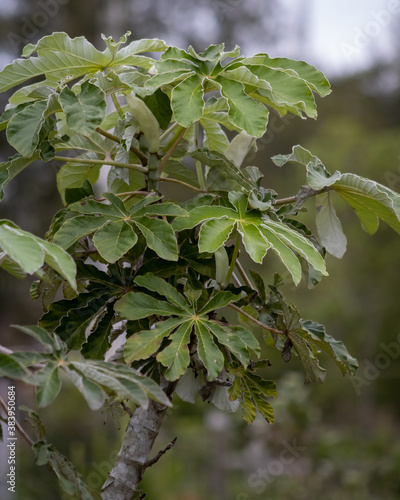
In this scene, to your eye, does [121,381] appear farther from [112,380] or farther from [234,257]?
[234,257]

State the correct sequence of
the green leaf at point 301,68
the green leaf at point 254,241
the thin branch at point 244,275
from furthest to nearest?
the thin branch at point 244,275 → the green leaf at point 301,68 → the green leaf at point 254,241

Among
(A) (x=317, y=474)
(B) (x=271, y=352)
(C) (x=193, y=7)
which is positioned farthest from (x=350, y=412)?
(C) (x=193, y=7)

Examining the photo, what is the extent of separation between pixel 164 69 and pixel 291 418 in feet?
11.7

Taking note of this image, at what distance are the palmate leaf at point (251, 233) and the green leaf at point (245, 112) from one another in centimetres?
10

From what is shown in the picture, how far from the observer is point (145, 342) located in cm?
76

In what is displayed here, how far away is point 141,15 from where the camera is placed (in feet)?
24.8

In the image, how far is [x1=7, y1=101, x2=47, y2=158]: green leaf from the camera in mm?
793

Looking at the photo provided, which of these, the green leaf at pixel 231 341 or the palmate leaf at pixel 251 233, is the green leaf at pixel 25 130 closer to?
the palmate leaf at pixel 251 233

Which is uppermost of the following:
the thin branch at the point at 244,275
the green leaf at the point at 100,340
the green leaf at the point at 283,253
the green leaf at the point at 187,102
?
the green leaf at the point at 187,102

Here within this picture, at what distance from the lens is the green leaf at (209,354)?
74 cm

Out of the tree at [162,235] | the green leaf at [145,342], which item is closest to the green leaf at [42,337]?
the tree at [162,235]

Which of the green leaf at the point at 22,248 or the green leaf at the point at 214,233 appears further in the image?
the green leaf at the point at 214,233

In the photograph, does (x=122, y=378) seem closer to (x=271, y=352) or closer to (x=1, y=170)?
(x=1, y=170)

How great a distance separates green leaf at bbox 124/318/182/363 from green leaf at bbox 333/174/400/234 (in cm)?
34
